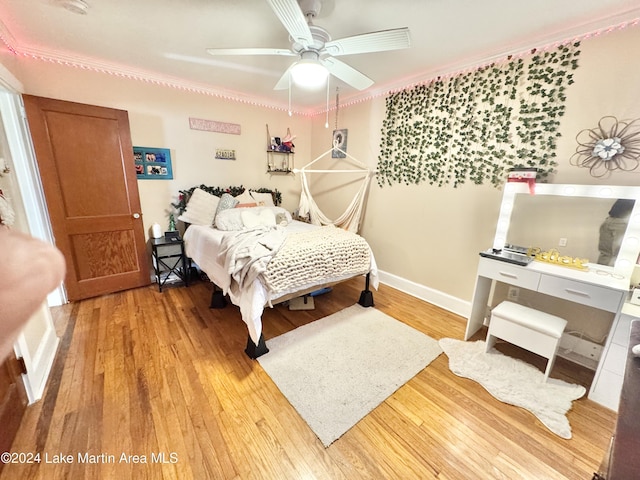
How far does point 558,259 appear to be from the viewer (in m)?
1.94

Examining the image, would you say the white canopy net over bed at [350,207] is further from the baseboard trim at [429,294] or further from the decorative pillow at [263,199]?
the baseboard trim at [429,294]

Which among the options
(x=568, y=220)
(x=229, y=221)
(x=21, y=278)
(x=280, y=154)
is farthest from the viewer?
(x=280, y=154)

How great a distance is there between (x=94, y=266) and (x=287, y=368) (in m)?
2.52

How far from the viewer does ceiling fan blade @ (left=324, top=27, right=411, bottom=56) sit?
1.41 m

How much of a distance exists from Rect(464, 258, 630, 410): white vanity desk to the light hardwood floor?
0.52 feet

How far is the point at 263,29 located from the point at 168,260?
2.63 m

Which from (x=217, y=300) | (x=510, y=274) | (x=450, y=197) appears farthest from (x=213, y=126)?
(x=510, y=274)

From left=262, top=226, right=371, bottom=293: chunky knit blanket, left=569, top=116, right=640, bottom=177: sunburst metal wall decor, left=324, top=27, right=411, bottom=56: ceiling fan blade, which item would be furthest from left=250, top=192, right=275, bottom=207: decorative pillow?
left=569, top=116, right=640, bottom=177: sunburst metal wall decor

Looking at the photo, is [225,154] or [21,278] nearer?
[21,278]

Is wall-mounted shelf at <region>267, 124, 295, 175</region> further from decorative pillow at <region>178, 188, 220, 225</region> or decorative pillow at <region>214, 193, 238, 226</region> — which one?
decorative pillow at <region>178, 188, 220, 225</region>

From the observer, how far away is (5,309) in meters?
0.34

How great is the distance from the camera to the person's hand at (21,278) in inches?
13.6

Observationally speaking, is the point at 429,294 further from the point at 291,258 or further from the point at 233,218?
the point at 233,218

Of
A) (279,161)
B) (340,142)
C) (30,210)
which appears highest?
(340,142)
